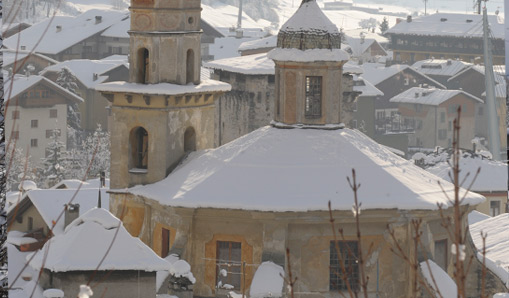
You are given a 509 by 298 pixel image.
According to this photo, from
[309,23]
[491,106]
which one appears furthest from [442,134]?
[309,23]

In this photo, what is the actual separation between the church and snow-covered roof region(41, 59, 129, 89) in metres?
62.3

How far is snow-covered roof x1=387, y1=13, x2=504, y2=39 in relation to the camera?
5822 inches

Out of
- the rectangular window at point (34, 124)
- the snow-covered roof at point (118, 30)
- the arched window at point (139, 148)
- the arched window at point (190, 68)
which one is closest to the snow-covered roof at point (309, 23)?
the arched window at point (190, 68)

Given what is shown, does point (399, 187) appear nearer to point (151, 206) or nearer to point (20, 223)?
point (151, 206)

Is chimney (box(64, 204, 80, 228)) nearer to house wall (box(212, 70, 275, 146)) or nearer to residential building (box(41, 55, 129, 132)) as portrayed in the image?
house wall (box(212, 70, 275, 146))

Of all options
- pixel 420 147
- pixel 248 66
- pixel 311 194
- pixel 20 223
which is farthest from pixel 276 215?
pixel 420 147

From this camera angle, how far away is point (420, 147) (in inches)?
4363

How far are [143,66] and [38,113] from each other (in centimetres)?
5271

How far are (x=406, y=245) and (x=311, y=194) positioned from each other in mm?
2921

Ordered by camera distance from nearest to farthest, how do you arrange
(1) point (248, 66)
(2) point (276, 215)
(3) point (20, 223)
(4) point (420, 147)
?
1. (2) point (276, 215)
2. (3) point (20, 223)
3. (1) point (248, 66)
4. (4) point (420, 147)

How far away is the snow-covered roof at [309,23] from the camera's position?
41.3 m

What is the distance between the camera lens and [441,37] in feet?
496

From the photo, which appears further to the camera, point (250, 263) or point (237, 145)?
point (237, 145)

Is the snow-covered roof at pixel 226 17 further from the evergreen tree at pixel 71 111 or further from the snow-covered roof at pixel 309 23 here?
the snow-covered roof at pixel 309 23
